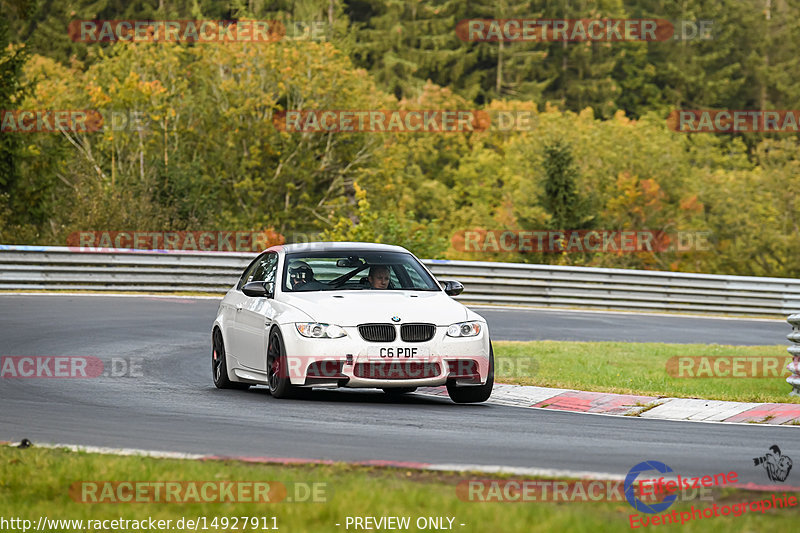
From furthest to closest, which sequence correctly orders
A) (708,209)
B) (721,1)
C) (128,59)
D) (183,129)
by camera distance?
(721,1), (708,209), (128,59), (183,129)

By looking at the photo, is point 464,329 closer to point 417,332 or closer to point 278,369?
point 417,332

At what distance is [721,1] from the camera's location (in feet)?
318

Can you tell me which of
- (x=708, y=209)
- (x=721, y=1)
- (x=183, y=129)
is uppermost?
(x=721, y=1)

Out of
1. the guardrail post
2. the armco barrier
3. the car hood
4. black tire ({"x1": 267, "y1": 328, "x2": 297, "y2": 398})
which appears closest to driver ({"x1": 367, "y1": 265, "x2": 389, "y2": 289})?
the car hood

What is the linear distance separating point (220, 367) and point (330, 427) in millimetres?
4338

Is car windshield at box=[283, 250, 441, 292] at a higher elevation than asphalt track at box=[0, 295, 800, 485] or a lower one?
higher

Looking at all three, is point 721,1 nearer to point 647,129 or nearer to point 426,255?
point 647,129

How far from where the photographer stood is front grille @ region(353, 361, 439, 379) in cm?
1170

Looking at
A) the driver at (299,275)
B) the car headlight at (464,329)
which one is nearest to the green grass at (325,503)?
the car headlight at (464,329)

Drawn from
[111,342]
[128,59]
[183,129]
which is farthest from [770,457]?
[128,59]

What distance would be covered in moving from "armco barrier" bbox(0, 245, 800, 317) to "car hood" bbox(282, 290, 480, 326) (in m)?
14.6

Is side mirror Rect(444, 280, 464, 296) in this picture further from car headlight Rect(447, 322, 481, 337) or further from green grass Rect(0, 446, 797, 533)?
green grass Rect(0, 446, 797, 533)

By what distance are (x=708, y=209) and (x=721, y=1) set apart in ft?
103

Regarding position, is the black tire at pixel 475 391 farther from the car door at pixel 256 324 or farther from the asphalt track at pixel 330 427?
the car door at pixel 256 324
